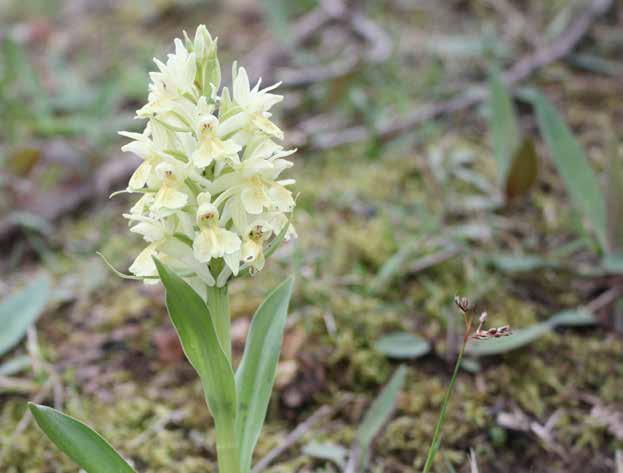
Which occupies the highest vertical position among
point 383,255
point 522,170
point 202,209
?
point 202,209

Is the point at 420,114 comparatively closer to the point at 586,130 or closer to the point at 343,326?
the point at 586,130

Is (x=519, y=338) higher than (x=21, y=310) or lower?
lower

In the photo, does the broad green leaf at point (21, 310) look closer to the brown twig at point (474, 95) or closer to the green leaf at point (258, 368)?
the green leaf at point (258, 368)

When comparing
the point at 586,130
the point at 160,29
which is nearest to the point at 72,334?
the point at 586,130

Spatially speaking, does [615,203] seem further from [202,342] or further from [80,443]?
[80,443]

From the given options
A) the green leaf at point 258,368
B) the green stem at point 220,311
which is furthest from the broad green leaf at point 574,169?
the green stem at point 220,311

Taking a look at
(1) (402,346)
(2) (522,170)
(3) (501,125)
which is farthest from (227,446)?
(3) (501,125)
